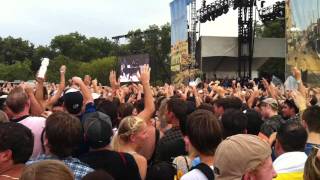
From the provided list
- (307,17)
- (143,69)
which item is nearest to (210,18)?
(307,17)

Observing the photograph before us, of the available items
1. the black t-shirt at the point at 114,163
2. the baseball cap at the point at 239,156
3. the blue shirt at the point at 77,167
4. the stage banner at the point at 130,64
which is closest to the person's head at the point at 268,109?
the black t-shirt at the point at 114,163

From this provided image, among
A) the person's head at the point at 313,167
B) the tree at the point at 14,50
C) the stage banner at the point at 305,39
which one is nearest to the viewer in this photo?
the person's head at the point at 313,167

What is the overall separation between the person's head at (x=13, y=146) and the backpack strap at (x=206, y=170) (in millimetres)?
1051

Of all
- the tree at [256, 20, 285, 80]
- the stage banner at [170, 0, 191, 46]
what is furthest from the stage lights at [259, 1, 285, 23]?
the tree at [256, 20, 285, 80]

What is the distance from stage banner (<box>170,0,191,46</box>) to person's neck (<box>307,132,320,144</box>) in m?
23.9

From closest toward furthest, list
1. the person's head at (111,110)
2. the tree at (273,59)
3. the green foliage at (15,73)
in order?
the person's head at (111,110) → the tree at (273,59) → the green foliage at (15,73)

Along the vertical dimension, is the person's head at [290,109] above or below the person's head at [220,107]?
below

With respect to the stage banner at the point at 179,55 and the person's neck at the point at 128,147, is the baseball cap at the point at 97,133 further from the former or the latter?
the stage banner at the point at 179,55

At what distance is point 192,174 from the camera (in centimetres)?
325

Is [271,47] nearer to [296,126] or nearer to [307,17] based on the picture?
[307,17]

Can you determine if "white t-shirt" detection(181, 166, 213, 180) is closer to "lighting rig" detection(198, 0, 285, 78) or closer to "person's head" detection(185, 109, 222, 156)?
"person's head" detection(185, 109, 222, 156)

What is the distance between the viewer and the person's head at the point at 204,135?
3646 mm

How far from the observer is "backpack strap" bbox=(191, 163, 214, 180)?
128 inches

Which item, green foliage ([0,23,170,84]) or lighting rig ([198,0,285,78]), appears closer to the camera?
lighting rig ([198,0,285,78])
